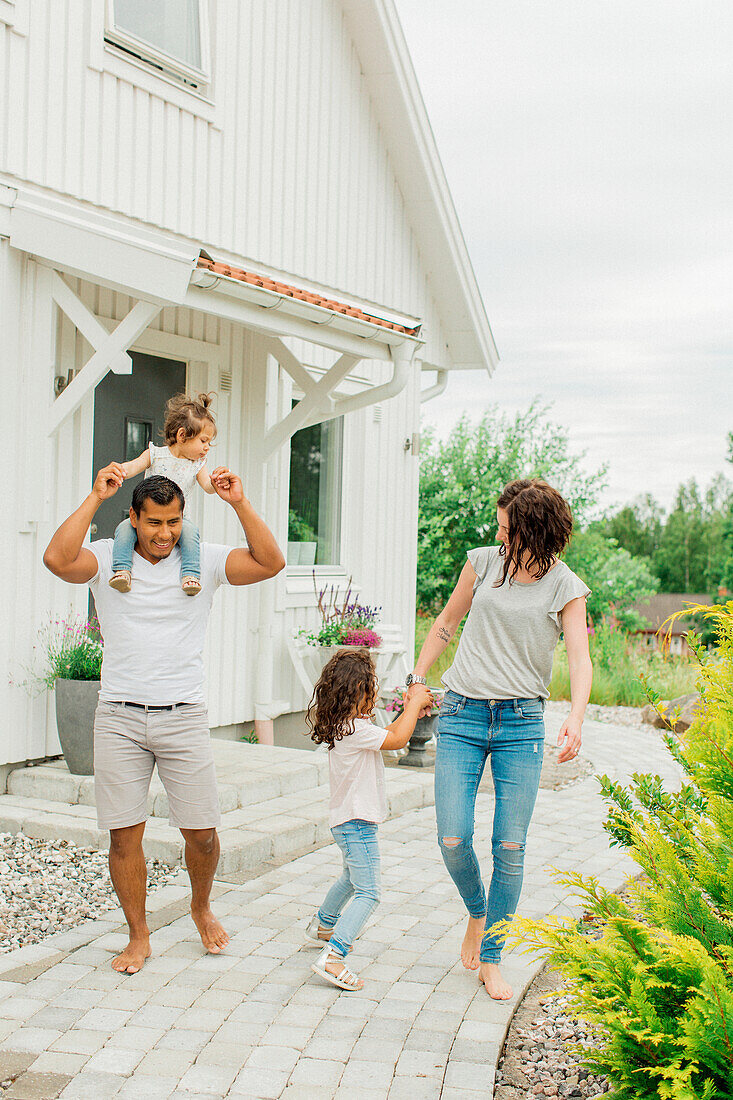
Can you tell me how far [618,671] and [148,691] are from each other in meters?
10.6

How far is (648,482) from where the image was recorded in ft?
254

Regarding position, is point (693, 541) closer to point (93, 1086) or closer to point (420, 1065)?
point (420, 1065)

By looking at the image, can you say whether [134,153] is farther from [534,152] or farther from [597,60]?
[534,152]

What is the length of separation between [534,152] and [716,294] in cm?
4773

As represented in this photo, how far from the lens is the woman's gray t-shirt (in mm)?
3592

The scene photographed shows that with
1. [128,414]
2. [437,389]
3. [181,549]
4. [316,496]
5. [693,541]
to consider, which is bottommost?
[181,549]

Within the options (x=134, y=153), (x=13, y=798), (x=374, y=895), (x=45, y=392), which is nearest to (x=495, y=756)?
(x=374, y=895)

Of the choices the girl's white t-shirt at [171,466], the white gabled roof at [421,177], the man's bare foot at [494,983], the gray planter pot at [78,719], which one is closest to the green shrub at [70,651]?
the gray planter pot at [78,719]

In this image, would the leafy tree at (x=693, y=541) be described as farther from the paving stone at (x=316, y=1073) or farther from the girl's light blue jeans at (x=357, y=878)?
the paving stone at (x=316, y=1073)

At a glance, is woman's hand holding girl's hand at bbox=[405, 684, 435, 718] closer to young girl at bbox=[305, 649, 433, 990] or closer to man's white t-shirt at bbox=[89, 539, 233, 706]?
young girl at bbox=[305, 649, 433, 990]

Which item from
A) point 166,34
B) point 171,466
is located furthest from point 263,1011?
point 166,34

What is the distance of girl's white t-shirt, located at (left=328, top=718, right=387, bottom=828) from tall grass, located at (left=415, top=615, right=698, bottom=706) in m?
8.45

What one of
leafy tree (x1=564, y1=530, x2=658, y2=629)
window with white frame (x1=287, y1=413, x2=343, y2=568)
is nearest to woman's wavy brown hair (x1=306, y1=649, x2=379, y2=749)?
window with white frame (x1=287, y1=413, x2=343, y2=568)

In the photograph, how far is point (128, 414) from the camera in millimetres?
6777
